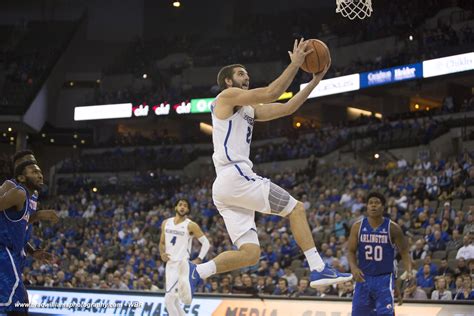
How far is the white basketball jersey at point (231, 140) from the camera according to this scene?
6172 millimetres

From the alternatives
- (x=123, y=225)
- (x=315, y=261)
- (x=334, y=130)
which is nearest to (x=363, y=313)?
(x=315, y=261)

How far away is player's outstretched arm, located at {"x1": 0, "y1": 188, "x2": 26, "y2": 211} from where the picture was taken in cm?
577

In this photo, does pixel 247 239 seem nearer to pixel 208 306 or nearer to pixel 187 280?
pixel 187 280

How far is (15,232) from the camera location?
6.00m

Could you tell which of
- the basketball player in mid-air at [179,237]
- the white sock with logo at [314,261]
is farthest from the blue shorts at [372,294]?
the basketball player in mid-air at [179,237]

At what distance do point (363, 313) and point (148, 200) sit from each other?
2133 cm

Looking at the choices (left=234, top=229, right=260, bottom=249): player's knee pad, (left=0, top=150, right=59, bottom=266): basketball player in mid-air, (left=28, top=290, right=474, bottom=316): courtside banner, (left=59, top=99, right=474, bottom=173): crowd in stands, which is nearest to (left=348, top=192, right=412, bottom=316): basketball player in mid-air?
(left=28, top=290, right=474, bottom=316): courtside banner

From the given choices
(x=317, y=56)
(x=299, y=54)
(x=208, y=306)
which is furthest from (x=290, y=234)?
(x=299, y=54)

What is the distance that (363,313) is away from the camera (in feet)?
26.8

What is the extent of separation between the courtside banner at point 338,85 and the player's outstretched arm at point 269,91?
2140cm

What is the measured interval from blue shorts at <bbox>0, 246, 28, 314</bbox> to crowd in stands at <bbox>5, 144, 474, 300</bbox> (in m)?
7.97

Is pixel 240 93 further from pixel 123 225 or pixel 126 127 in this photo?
pixel 126 127

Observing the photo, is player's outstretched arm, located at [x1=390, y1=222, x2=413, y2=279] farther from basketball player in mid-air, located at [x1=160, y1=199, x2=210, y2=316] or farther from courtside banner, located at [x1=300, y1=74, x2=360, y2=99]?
courtside banner, located at [x1=300, y1=74, x2=360, y2=99]

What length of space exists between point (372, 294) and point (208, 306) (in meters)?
4.04
